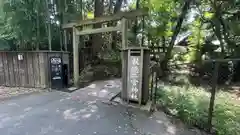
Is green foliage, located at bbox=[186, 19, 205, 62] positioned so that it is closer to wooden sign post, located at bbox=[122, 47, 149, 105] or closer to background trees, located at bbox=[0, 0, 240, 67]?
background trees, located at bbox=[0, 0, 240, 67]

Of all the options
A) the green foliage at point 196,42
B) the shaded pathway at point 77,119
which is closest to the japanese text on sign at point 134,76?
the shaded pathway at point 77,119

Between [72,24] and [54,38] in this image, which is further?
[54,38]

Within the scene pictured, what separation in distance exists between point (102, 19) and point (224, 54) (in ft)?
23.4

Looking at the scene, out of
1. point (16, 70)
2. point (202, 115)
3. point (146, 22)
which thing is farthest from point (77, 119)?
point (146, 22)

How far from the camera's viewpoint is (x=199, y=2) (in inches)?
347

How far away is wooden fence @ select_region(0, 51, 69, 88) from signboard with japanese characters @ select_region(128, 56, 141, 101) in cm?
330

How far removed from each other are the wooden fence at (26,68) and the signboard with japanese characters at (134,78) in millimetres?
3300

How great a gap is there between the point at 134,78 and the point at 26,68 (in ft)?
14.4

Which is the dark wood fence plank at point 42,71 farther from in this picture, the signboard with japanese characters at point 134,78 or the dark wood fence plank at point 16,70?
the signboard with japanese characters at point 134,78

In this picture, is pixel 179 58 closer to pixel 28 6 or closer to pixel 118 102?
pixel 118 102

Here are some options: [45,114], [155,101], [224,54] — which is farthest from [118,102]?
[224,54]

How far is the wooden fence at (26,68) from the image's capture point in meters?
5.93

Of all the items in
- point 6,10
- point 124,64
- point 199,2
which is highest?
point 199,2

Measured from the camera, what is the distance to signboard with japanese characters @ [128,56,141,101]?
398 cm
